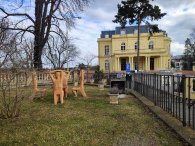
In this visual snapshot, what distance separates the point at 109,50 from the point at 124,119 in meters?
73.7

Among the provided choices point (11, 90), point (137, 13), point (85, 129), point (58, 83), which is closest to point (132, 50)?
point (137, 13)

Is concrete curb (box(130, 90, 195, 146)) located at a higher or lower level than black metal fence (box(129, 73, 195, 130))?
lower

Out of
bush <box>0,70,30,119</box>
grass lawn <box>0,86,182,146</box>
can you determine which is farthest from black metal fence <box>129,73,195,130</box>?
bush <box>0,70,30,119</box>

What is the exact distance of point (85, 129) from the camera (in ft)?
24.6

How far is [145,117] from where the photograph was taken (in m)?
9.47

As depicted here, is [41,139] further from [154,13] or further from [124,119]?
[154,13]

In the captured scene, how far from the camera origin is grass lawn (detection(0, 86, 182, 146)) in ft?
20.9

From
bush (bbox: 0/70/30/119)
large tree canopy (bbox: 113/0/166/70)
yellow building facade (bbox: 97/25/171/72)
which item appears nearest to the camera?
bush (bbox: 0/70/30/119)

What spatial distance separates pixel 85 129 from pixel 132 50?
69.8m

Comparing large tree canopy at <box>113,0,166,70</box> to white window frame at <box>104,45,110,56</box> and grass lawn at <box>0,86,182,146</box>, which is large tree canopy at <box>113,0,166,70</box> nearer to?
grass lawn at <box>0,86,182,146</box>

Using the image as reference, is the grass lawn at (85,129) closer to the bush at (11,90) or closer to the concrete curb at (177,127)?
the concrete curb at (177,127)

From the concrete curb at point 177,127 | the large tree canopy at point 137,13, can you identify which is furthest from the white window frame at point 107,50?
the concrete curb at point 177,127

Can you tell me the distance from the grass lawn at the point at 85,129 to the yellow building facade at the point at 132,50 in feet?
209

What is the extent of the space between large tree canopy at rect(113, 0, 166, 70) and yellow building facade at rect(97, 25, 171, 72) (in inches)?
1262
